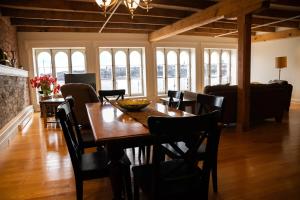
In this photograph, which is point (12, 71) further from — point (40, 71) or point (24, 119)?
point (40, 71)

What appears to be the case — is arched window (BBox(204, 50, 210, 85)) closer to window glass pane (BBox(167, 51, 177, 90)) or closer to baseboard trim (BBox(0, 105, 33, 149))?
window glass pane (BBox(167, 51, 177, 90))

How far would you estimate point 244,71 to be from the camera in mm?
4109

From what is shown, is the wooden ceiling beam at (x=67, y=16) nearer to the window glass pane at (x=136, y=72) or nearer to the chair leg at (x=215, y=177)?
the window glass pane at (x=136, y=72)

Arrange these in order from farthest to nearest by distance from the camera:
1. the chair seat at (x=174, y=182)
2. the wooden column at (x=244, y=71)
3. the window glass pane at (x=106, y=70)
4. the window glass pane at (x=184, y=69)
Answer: the window glass pane at (x=184, y=69), the window glass pane at (x=106, y=70), the wooden column at (x=244, y=71), the chair seat at (x=174, y=182)

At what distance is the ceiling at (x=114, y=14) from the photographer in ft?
14.9

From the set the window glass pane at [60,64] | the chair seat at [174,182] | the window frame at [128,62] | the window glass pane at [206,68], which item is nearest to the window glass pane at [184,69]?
the window glass pane at [206,68]

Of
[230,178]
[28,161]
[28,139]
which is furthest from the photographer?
[28,139]

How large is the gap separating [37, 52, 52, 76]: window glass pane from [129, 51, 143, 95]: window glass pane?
2.74 m

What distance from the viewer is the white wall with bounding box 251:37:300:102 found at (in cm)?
768

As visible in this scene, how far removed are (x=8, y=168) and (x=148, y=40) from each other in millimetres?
6113

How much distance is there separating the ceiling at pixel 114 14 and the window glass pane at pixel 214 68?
1.21m

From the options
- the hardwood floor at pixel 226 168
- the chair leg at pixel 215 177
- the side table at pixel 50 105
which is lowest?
the hardwood floor at pixel 226 168

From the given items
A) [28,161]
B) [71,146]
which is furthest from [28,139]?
[71,146]

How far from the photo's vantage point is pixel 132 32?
761 centimetres
